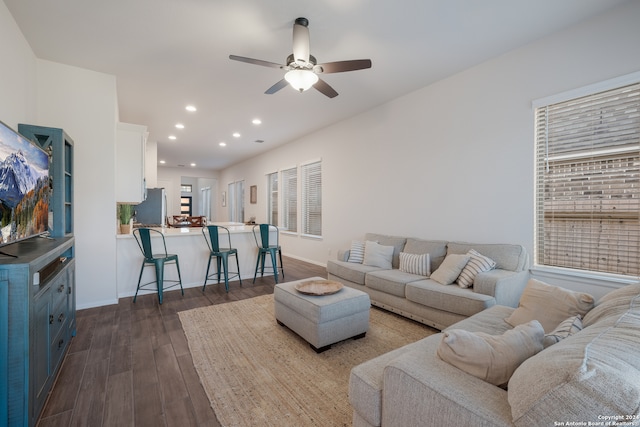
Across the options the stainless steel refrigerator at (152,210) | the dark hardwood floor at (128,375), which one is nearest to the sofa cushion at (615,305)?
the dark hardwood floor at (128,375)

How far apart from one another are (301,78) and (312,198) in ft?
13.4

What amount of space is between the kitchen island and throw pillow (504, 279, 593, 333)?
13.4 ft

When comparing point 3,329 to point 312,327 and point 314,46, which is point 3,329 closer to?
point 312,327

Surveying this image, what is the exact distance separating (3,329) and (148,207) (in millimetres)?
6177

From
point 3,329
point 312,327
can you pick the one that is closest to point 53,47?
point 3,329

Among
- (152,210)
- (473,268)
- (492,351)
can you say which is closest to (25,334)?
(492,351)

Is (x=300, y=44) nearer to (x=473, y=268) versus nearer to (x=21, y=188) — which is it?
(x=21, y=188)

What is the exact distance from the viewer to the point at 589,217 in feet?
8.75

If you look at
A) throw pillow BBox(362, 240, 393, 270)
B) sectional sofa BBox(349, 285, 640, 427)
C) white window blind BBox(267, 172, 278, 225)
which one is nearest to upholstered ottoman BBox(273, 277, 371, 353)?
sectional sofa BBox(349, 285, 640, 427)

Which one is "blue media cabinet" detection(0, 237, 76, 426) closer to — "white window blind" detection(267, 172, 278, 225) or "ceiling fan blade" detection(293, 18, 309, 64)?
"ceiling fan blade" detection(293, 18, 309, 64)

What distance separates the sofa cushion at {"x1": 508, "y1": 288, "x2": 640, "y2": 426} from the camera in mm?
712

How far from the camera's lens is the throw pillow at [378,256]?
3.92 meters

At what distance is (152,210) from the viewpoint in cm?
702

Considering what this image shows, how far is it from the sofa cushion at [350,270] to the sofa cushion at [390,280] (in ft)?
0.35
